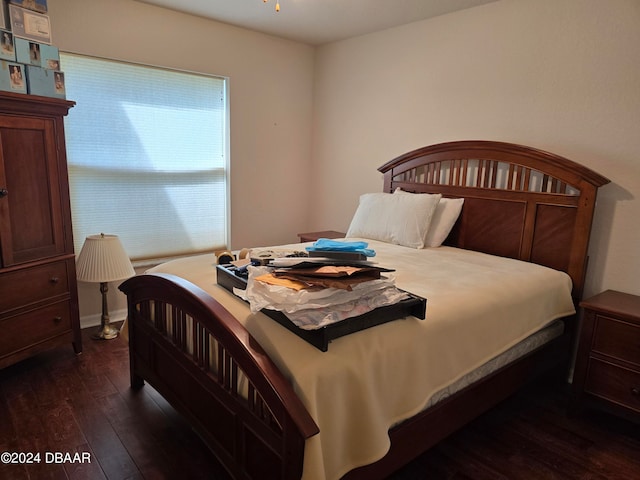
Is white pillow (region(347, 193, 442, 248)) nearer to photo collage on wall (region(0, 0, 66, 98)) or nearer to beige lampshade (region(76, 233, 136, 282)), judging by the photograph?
beige lampshade (region(76, 233, 136, 282))

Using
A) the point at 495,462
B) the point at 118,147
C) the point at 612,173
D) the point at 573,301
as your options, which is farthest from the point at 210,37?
the point at 495,462

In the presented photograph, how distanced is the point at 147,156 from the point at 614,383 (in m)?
3.33

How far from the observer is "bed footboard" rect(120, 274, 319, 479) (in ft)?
4.00

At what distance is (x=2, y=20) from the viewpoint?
7.16 ft

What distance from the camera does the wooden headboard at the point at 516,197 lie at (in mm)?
2400

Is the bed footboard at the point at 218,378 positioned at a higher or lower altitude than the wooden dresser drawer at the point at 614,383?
higher

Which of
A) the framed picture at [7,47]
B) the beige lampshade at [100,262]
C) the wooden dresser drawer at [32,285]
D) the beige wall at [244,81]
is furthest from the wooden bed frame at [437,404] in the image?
the framed picture at [7,47]

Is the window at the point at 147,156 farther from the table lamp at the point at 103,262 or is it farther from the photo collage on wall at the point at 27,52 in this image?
the photo collage on wall at the point at 27,52

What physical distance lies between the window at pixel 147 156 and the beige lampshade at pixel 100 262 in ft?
0.93

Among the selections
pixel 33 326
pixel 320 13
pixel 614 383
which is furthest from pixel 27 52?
pixel 614 383

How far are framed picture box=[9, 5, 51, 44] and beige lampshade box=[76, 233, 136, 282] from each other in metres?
1.24

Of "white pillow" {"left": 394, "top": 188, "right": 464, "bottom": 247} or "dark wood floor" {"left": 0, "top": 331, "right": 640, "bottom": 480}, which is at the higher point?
"white pillow" {"left": 394, "top": 188, "right": 464, "bottom": 247}

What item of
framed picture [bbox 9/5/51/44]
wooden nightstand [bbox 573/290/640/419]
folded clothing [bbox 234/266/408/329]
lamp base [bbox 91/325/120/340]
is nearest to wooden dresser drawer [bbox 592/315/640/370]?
wooden nightstand [bbox 573/290/640/419]

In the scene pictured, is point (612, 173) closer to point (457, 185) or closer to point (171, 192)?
point (457, 185)
